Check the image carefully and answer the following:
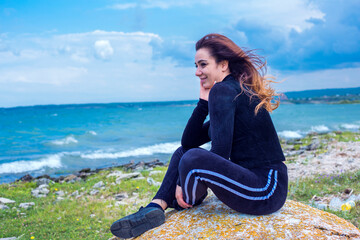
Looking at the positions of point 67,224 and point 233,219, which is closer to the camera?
point 233,219

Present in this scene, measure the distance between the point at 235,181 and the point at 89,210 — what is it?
18.6 feet

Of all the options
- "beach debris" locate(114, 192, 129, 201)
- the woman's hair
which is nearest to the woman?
the woman's hair

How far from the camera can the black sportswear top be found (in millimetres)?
3305

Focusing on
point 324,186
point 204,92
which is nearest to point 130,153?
point 324,186

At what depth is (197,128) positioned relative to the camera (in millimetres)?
4156

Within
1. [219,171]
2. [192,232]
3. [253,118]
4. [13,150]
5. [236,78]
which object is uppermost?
[236,78]

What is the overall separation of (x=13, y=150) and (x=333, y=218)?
1083 inches

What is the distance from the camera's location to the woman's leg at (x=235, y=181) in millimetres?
3262

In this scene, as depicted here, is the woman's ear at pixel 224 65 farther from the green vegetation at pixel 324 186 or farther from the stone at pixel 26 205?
the stone at pixel 26 205

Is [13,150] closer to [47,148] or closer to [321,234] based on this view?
[47,148]

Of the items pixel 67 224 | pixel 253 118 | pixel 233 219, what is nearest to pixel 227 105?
pixel 253 118

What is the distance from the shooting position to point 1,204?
9.01 m

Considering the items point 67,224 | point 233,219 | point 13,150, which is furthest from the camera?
point 13,150

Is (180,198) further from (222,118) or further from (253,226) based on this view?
(222,118)
